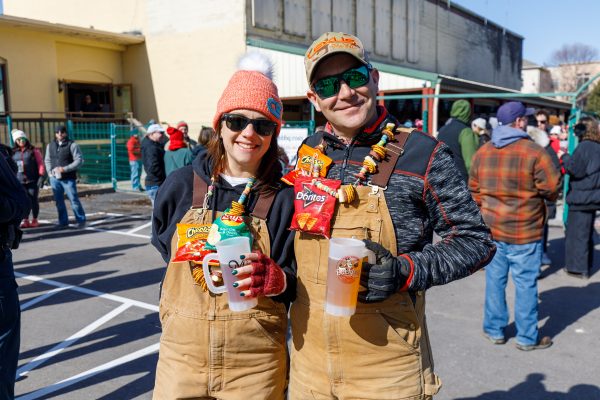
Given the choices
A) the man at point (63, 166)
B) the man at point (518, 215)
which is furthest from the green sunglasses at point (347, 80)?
the man at point (63, 166)

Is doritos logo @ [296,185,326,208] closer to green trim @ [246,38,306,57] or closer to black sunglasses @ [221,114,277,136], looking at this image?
black sunglasses @ [221,114,277,136]

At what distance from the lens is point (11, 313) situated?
265 cm

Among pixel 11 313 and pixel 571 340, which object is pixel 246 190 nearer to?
pixel 11 313

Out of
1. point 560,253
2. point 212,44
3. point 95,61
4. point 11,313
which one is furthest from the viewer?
point 95,61

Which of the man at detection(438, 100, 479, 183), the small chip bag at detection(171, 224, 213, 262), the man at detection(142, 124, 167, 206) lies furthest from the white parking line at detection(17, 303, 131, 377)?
the man at detection(438, 100, 479, 183)

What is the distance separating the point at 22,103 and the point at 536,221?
17.0 meters

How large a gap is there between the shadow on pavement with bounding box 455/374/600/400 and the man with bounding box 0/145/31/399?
111 inches

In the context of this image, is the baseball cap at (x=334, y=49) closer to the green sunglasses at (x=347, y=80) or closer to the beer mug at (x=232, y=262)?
the green sunglasses at (x=347, y=80)

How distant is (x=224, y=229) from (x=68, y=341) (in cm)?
344

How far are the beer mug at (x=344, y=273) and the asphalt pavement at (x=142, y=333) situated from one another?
2.22m

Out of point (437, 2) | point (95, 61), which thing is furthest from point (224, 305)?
point (437, 2)

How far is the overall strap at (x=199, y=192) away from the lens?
2062 mm

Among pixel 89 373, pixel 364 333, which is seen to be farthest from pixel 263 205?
pixel 89 373

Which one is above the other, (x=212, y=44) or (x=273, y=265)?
(x=212, y=44)
